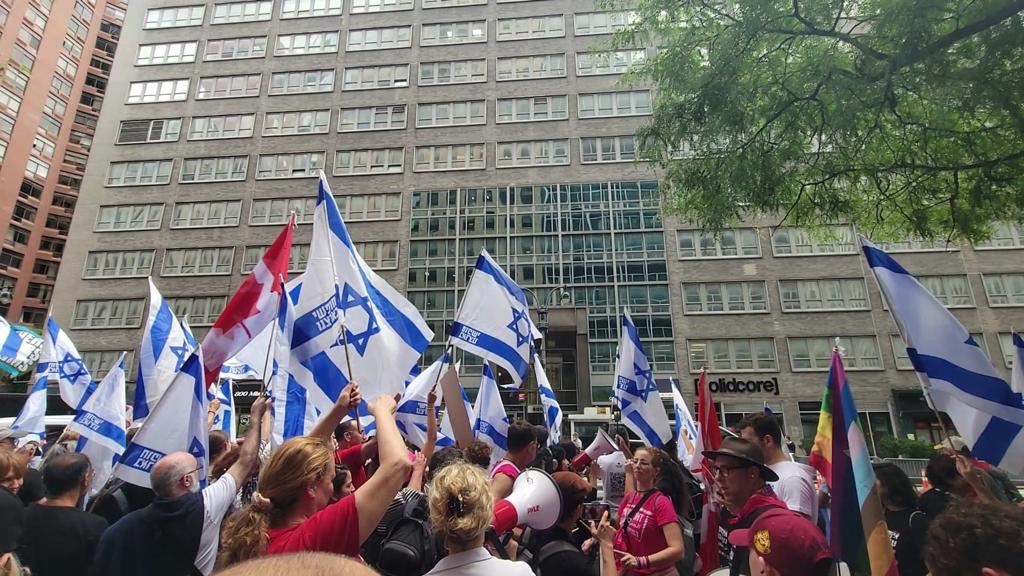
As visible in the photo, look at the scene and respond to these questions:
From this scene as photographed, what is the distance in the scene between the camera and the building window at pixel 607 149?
36344 millimetres

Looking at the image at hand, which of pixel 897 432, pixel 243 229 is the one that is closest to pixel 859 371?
pixel 897 432

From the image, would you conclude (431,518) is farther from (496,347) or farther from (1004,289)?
(1004,289)

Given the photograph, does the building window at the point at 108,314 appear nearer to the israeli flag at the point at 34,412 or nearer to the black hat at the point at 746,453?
the israeli flag at the point at 34,412

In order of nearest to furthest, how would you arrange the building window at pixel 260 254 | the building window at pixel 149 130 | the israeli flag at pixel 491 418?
the israeli flag at pixel 491 418 < the building window at pixel 260 254 < the building window at pixel 149 130

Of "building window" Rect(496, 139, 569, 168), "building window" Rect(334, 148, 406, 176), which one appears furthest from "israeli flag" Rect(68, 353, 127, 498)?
"building window" Rect(334, 148, 406, 176)

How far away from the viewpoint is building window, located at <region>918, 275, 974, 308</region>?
31.0 meters

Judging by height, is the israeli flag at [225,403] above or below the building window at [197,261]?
below

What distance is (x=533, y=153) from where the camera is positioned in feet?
123

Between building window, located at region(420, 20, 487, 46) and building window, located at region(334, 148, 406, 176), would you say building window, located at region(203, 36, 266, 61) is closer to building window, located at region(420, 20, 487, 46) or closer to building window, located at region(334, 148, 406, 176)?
building window, located at region(334, 148, 406, 176)

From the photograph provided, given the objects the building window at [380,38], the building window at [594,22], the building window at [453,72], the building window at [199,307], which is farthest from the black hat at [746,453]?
the building window at [380,38]

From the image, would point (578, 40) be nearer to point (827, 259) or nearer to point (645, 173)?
point (645, 173)

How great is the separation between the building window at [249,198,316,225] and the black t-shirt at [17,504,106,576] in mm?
35868

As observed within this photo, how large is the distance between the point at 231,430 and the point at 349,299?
222 inches

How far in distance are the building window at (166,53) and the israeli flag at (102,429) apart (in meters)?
44.8
